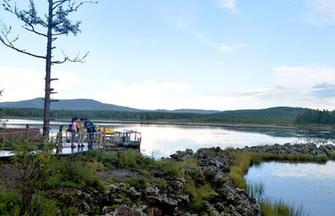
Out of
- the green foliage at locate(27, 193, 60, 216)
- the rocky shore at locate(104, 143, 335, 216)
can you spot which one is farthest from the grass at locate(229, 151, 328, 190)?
the green foliage at locate(27, 193, 60, 216)

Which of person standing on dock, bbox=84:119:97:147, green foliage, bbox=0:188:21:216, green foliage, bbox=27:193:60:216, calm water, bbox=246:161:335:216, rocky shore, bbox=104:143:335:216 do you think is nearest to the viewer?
green foliage, bbox=0:188:21:216

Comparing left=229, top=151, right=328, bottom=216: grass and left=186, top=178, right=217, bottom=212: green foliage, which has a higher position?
left=186, top=178, right=217, bottom=212: green foliage

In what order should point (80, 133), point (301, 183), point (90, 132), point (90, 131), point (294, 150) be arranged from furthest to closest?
point (294, 150) < point (301, 183) < point (90, 131) < point (90, 132) < point (80, 133)

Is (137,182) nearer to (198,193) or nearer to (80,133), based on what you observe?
(198,193)

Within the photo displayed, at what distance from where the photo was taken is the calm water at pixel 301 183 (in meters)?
29.4

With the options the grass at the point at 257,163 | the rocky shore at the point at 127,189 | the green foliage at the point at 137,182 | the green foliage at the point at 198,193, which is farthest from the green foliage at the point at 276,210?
the green foliage at the point at 137,182

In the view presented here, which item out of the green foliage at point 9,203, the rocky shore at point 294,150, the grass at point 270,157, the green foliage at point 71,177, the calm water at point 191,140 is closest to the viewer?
the green foliage at point 9,203

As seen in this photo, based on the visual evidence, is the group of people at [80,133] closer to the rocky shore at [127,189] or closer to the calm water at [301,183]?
the rocky shore at [127,189]

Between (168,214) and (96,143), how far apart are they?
10201mm

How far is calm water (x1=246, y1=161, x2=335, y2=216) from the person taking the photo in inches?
1158

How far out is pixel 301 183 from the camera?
39.2 metres

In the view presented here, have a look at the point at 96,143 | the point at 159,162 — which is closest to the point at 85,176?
the point at 159,162

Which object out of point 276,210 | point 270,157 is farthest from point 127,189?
point 270,157

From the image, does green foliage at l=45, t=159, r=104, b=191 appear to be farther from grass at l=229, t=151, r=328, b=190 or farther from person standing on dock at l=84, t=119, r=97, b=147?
grass at l=229, t=151, r=328, b=190
